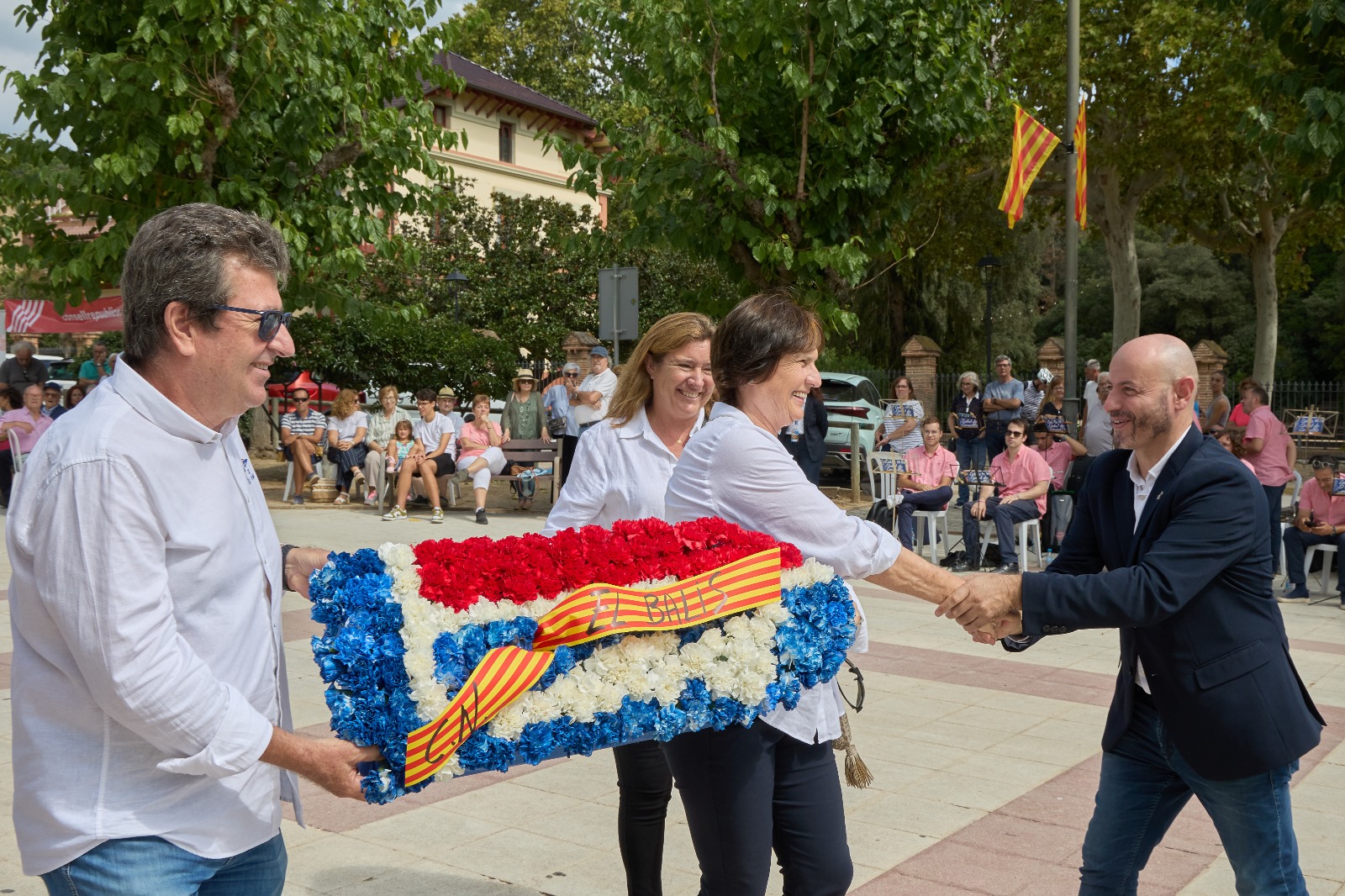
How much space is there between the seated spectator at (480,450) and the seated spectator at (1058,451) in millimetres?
6718

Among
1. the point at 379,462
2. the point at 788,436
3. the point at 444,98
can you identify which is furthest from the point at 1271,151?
the point at 444,98

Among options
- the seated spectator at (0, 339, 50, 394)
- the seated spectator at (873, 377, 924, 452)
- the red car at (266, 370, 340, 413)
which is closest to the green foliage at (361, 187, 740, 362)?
the red car at (266, 370, 340, 413)

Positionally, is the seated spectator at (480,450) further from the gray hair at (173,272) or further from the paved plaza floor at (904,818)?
the gray hair at (173,272)

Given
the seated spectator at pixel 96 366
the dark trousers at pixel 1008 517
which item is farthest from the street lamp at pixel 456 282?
the dark trousers at pixel 1008 517

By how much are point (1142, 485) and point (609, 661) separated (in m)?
1.63

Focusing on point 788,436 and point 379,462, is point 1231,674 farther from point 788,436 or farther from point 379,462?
point 379,462

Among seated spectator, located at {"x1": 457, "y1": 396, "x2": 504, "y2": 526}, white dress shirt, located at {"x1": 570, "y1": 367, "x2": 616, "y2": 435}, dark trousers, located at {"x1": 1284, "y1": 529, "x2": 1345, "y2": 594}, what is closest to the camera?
dark trousers, located at {"x1": 1284, "y1": 529, "x2": 1345, "y2": 594}

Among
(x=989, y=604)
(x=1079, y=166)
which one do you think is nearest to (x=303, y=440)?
(x=1079, y=166)

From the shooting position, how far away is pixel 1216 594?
10.1 ft

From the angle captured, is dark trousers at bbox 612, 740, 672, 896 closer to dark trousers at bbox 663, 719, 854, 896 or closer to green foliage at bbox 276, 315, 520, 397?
dark trousers at bbox 663, 719, 854, 896

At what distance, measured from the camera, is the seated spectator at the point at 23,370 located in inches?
765

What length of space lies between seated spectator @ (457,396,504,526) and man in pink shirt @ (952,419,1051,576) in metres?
6.22

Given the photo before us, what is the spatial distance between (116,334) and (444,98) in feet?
54.9

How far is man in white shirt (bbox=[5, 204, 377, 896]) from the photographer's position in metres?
1.99
